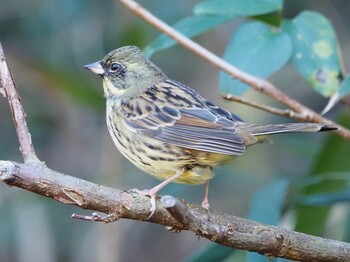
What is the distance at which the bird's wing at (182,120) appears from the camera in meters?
3.21

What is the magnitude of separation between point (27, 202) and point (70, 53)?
122cm

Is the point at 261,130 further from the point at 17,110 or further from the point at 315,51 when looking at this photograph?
the point at 17,110

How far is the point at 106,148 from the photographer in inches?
218

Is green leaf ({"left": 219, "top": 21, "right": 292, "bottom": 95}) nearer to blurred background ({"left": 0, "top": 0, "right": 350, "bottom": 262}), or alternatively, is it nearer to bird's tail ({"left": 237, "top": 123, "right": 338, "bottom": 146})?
bird's tail ({"left": 237, "top": 123, "right": 338, "bottom": 146})

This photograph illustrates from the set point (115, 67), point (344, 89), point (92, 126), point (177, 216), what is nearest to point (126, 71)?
point (115, 67)

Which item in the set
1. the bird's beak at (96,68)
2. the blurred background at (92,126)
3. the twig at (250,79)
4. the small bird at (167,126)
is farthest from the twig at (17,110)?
the blurred background at (92,126)

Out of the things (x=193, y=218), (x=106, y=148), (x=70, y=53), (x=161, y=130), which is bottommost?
(x=193, y=218)

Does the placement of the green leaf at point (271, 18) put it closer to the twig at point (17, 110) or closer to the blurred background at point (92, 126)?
the twig at point (17, 110)

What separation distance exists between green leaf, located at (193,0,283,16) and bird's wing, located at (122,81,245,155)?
1.43 ft

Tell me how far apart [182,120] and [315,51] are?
2.17ft

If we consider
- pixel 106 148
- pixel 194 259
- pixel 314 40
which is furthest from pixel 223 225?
pixel 106 148

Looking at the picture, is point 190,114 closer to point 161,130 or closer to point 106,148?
point 161,130

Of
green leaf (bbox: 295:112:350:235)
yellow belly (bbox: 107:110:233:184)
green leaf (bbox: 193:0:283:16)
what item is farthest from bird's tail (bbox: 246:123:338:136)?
green leaf (bbox: 295:112:350:235)

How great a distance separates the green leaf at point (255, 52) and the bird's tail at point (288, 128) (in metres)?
0.18
